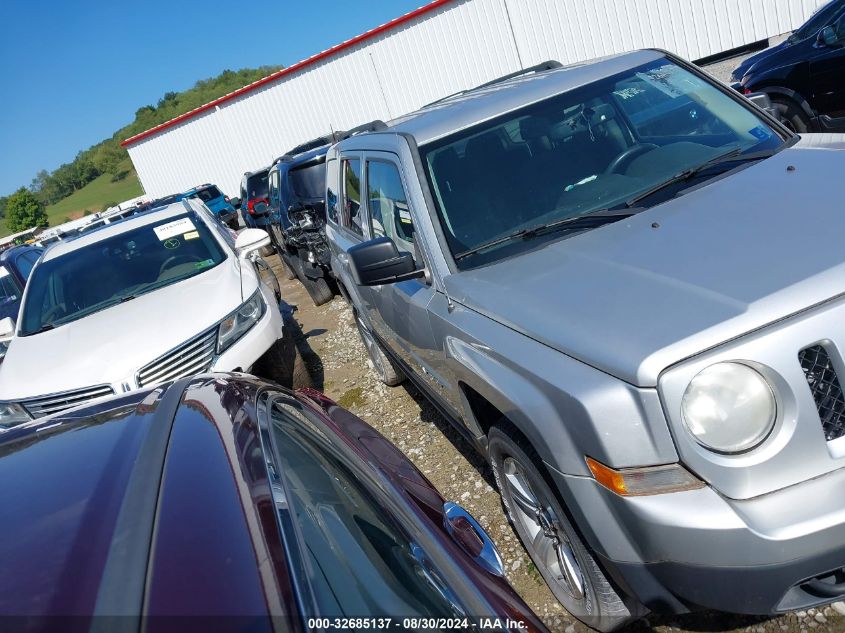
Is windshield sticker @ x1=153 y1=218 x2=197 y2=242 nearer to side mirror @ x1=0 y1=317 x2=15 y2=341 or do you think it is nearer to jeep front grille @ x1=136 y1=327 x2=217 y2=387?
side mirror @ x1=0 y1=317 x2=15 y2=341

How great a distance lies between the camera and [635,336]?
1879 millimetres

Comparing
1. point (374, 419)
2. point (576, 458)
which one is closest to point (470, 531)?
point (576, 458)

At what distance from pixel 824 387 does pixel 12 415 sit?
4576 mm

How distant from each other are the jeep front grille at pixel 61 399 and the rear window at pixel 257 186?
12.0 metres


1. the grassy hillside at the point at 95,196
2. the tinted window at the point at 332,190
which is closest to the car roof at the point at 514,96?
the tinted window at the point at 332,190

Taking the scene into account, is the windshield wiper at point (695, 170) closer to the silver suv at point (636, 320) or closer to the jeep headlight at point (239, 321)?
the silver suv at point (636, 320)

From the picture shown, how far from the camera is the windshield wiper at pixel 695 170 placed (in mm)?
2836

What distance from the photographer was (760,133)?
10.2 feet

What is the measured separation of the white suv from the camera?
4355mm

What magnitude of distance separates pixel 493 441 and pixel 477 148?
1.46m

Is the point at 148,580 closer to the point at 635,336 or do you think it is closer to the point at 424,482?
the point at 424,482

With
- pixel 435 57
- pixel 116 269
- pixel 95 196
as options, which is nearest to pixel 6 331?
pixel 116 269

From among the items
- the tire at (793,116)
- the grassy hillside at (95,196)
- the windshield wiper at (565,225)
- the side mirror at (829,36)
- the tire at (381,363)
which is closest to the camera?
the windshield wiper at (565,225)

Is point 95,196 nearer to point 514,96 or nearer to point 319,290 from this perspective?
point 319,290
